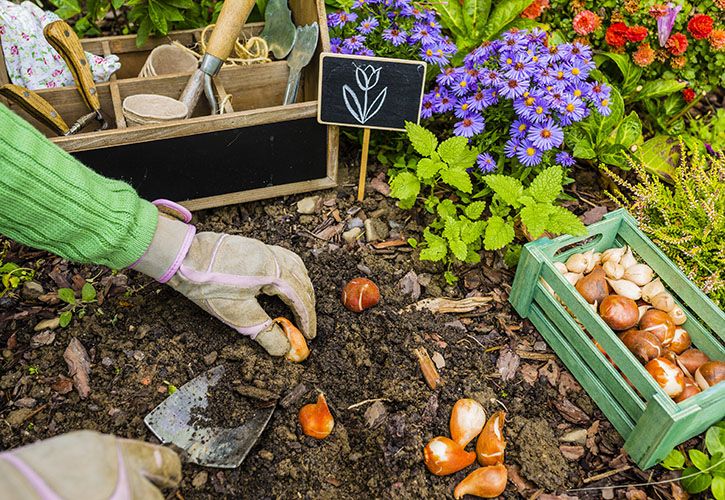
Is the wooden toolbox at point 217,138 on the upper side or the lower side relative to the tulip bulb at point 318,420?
upper

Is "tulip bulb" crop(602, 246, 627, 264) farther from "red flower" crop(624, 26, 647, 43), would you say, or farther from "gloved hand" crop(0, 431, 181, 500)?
"gloved hand" crop(0, 431, 181, 500)

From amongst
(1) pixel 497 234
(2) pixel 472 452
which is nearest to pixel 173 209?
(1) pixel 497 234

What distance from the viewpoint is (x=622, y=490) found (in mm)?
1827

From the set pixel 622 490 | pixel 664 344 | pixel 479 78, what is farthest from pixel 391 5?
pixel 622 490

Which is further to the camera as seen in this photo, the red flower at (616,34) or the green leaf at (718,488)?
the red flower at (616,34)

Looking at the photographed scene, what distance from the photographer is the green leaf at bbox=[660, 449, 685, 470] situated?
1853 mm

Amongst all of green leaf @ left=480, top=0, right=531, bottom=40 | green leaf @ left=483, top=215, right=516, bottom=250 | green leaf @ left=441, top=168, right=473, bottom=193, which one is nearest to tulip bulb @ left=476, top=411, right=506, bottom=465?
green leaf @ left=483, top=215, right=516, bottom=250

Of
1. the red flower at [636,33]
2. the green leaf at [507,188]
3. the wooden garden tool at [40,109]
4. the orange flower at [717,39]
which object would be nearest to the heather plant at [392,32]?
the green leaf at [507,188]

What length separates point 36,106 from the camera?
210 centimetres

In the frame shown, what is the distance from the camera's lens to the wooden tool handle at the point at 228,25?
2.14m

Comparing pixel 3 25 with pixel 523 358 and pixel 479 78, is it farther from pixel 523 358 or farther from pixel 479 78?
pixel 523 358

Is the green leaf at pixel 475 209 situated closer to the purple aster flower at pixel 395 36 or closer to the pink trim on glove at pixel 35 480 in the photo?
the purple aster flower at pixel 395 36

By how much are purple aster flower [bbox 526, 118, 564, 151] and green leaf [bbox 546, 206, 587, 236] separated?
0.93 ft

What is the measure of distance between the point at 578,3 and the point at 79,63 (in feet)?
6.81
